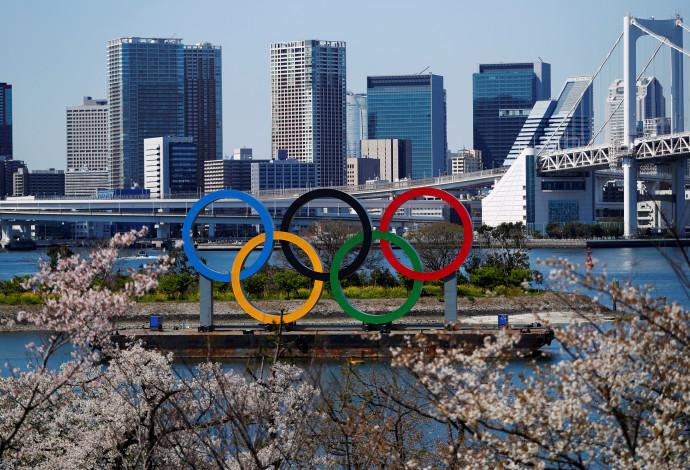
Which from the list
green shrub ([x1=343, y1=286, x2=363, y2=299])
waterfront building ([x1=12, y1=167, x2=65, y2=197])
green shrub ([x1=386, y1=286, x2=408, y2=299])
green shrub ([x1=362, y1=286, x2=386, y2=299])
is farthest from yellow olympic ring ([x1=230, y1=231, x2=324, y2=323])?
waterfront building ([x1=12, y1=167, x2=65, y2=197])

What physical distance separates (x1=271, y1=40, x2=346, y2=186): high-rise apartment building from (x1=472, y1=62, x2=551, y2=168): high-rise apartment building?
85.3 ft

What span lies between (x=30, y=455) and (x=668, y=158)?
69780mm

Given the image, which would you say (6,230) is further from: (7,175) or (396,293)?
(7,175)

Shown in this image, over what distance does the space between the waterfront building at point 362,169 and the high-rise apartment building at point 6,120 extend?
7254 centimetres

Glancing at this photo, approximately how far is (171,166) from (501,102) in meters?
65.7

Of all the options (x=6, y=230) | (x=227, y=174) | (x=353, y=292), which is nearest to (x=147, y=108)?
(x=227, y=174)

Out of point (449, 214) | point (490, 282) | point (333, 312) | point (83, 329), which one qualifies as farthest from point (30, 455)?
point (449, 214)

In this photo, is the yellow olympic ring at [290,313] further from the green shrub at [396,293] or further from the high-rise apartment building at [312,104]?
the high-rise apartment building at [312,104]

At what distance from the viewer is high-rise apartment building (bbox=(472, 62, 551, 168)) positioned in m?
179

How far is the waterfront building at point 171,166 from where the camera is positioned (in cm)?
14750

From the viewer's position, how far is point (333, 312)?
31.2 m

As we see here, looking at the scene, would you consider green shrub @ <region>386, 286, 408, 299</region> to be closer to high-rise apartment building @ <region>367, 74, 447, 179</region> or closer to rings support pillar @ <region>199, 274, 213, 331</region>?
rings support pillar @ <region>199, 274, 213, 331</region>

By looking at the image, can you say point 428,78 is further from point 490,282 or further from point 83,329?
point 83,329

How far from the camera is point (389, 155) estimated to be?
169 m
